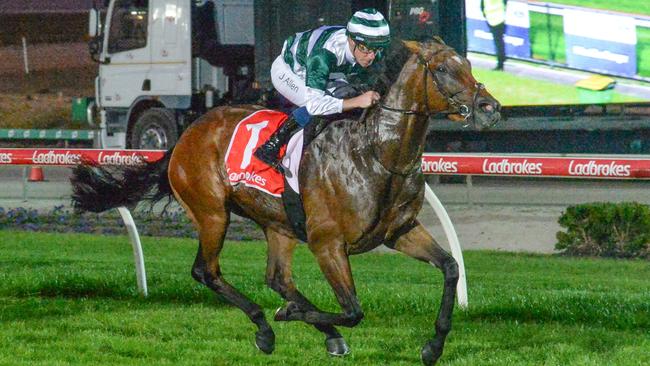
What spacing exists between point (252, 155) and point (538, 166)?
3.86 meters

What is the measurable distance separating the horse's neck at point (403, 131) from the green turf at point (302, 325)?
0.99 metres

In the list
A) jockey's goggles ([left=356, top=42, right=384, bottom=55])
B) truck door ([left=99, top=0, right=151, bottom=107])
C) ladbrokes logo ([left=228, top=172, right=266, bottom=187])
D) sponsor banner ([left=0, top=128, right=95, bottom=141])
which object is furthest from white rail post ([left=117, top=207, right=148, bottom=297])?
sponsor banner ([left=0, top=128, right=95, bottom=141])

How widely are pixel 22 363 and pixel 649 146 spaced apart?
41.3ft

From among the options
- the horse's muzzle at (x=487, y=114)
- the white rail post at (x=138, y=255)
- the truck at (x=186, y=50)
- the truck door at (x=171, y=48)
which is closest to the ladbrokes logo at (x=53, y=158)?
the white rail post at (x=138, y=255)

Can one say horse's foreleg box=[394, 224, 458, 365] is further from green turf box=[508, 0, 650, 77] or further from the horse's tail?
green turf box=[508, 0, 650, 77]

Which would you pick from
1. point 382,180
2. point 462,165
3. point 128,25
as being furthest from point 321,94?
point 128,25

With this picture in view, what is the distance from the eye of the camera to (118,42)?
64.4ft

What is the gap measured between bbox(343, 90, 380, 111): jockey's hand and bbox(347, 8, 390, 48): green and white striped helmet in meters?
0.24

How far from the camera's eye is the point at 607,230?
1222 cm

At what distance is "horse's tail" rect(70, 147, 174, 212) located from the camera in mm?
7840

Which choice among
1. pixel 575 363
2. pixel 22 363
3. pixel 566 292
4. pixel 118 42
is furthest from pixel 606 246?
pixel 118 42

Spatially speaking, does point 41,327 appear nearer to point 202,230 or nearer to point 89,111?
point 202,230

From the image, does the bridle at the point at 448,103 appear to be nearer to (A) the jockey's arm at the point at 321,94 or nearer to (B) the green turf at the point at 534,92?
(A) the jockey's arm at the point at 321,94

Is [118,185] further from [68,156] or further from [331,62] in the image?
[68,156]
